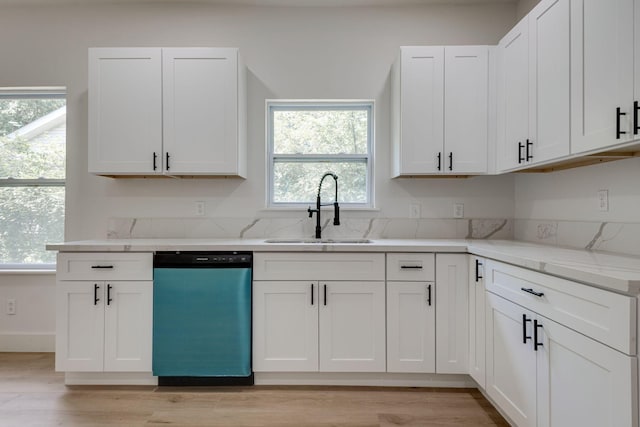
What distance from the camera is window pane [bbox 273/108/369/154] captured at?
3020 millimetres

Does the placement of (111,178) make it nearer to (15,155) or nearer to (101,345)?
(15,155)

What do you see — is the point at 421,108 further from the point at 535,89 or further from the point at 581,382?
the point at 581,382

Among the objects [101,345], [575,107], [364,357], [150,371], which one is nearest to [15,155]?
[101,345]

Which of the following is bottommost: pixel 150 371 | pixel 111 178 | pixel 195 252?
pixel 150 371

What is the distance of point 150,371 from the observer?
2.34 metres

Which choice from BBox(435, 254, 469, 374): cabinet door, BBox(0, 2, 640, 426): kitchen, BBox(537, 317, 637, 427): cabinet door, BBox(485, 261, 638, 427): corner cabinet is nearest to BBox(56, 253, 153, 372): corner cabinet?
BBox(0, 2, 640, 426): kitchen

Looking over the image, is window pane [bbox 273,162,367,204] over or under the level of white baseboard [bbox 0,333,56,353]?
over

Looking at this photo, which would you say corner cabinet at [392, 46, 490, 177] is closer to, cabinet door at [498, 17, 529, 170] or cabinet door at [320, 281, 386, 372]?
cabinet door at [498, 17, 529, 170]

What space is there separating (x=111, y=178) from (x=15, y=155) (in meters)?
0.92

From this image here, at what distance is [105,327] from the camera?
91.6 inches

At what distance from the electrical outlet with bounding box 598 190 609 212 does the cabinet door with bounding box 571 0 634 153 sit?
1.44ft

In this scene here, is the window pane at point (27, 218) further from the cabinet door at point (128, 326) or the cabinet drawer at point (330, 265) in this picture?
the cabinet drawer at point (330, 265)

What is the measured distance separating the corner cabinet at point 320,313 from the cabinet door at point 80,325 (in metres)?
1.01

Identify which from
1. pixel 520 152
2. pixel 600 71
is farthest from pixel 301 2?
pixel 600 71
